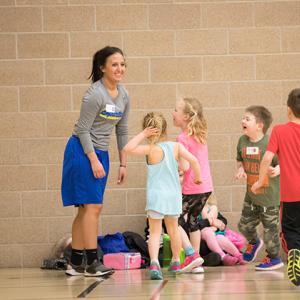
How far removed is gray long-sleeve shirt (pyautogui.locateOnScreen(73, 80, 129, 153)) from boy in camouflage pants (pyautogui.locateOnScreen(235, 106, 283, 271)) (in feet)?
3.48

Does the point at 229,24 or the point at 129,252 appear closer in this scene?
the point at 129,252

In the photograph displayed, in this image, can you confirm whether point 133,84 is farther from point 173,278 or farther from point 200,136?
point 173,278

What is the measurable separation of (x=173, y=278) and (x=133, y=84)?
87.7 inches

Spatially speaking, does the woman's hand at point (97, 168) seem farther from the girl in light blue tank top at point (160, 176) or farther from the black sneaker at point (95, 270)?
the black sneaker at point (95, 270)

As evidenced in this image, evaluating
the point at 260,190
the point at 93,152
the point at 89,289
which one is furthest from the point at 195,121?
the point at 89,289

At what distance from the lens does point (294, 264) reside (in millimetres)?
4570

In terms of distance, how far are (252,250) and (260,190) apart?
25.1 inches

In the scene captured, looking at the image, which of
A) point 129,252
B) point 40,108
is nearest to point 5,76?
point 40,108

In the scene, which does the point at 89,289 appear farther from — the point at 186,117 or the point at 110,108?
the point at 186,117

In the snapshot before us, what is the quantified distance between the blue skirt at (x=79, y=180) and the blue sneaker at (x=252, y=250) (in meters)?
1.57

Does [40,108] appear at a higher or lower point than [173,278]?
higher

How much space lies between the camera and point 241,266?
258 inches

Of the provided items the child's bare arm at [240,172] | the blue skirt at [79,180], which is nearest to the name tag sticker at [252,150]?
the child's bare arm at [240,172]

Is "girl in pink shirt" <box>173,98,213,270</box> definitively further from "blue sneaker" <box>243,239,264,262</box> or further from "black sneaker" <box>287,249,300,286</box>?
"black sneaker" <box>287,249,300,286</box>
